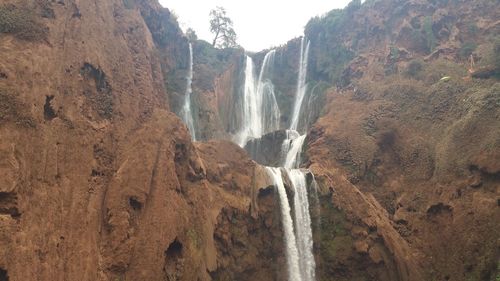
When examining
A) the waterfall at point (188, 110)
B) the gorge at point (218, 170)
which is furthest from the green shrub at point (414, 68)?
the waterfall at point (188, 110)

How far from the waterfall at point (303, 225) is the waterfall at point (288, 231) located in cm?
25

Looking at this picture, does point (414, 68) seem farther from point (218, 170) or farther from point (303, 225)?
point (218, 170)

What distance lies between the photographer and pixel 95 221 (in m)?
15.1

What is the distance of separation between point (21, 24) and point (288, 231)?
581 inches

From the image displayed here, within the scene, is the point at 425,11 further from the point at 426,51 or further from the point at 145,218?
the point at 145,218

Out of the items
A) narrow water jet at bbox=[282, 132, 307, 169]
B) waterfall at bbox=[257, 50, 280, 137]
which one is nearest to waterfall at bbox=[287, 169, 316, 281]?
narrow water jet at bbox=[282, 132, 307, 169]

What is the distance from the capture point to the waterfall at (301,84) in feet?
131

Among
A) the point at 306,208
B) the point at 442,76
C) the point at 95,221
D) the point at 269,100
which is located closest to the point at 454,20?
the point at 442,76

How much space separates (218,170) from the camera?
21391mm

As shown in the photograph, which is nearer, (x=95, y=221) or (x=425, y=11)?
(x=95, y=221)

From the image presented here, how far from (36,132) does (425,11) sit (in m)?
34.5

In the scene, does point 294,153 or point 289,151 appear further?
point 289,151

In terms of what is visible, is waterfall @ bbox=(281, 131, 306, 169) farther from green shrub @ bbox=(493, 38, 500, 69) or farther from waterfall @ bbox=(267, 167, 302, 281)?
green shrub @ bbox=(493, 38, 500, 69)

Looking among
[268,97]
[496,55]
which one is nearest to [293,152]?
[496,55]
